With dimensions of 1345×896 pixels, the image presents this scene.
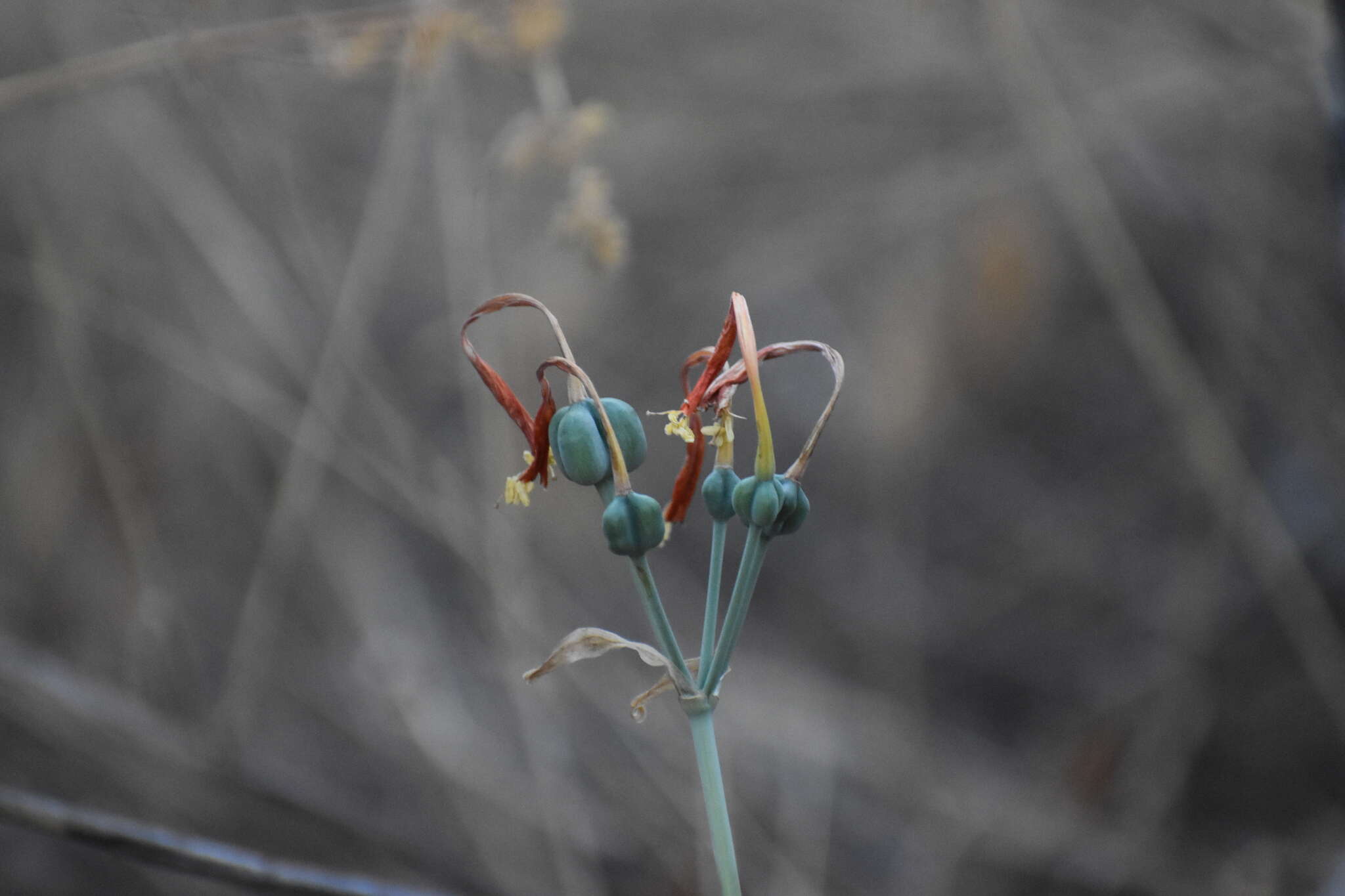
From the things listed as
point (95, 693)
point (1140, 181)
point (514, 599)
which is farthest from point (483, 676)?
point (1140, 181)

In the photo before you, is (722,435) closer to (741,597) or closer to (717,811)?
(741,597)

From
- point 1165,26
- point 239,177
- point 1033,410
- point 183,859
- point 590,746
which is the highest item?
point 1165,26

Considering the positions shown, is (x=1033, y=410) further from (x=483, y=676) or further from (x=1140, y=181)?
(x=483, y=676)

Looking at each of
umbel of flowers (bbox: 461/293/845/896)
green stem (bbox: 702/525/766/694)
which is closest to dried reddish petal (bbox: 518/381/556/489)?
umbel of flowers (bbox: 461/293/845/896)

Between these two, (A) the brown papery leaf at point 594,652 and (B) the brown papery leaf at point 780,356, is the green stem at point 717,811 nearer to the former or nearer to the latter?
(A) the brown papery leaf at point 594,652

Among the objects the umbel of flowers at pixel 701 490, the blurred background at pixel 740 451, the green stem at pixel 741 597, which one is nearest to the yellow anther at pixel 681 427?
the umbel of flowers at pixel 701 490

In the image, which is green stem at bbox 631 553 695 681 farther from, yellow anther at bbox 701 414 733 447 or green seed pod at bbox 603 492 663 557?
yellow anther at bbox 701 414 733 447

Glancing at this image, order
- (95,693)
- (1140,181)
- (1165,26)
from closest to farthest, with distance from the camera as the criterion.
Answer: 1. (95,693)
2. (1165,26)
3. (1140,181)
